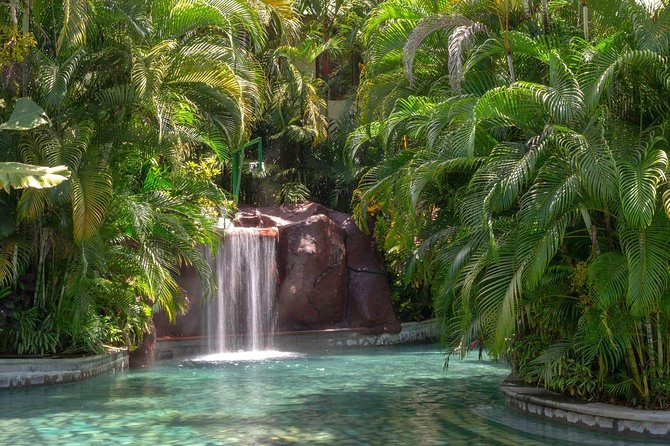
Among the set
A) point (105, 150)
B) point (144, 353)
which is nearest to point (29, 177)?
point (105, 150)

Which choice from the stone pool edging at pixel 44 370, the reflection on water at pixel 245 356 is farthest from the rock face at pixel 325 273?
the stone pool edging at pixel 44 370

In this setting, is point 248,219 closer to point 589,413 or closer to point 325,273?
point 325,273

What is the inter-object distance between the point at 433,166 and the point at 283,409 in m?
3.46

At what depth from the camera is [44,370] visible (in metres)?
13.3

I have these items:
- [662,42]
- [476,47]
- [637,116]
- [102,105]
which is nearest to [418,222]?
[476,47]

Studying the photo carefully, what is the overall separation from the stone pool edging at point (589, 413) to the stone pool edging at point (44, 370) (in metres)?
6.35

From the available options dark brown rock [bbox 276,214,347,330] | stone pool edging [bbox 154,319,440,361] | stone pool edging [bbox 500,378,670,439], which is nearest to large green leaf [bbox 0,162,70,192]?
stone pool edging [bbox 500,378,670,439]

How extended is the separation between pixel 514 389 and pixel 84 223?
19.0ft

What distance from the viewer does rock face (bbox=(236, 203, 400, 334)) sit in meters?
19.7

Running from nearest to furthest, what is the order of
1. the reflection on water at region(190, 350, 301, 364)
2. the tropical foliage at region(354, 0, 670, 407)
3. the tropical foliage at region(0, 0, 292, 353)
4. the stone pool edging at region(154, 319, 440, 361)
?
the tropical foliage at region(354, 0, 670, 407), the tropical foliage at region(0, 0, 292, 353), the reflection on water at region(190, 350, 301, 364), the stone pool edging at region(154, 319, 440, 361)

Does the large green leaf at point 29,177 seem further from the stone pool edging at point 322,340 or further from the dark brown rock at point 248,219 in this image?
the dark brown rock at point 248,219

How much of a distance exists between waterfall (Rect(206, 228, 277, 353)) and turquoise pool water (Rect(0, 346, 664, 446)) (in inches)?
120

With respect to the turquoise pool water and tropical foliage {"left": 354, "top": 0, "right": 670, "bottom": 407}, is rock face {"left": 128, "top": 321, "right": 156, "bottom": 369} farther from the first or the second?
tropical foliage {"left": 354, "top": 0, "right": 670, "bottom": 407}

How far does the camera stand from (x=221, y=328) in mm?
18781
